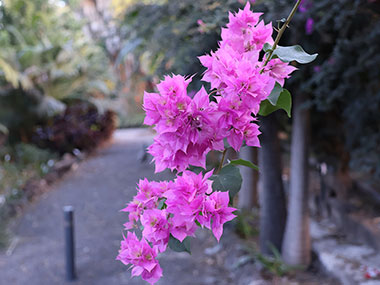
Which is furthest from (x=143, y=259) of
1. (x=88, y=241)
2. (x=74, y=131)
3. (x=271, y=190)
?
(x=74, y=131)

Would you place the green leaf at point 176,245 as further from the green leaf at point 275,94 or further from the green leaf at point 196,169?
the green leaf at point 275,94

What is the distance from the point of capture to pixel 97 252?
169 inches

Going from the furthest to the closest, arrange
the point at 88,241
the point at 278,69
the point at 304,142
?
the point at 88,241 → the point at 304,142 → the point at 278,69

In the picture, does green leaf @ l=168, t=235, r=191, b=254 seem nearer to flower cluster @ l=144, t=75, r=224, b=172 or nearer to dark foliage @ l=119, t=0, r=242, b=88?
flower cluster @ l=144, t=75, r=224, b=172

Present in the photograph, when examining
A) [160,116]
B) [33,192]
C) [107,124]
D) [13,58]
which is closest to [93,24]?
[107,124]

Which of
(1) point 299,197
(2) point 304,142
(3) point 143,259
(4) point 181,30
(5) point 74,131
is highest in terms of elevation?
(4) point 181,30

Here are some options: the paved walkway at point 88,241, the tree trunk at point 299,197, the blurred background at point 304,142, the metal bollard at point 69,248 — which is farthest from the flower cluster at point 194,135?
the metal bollard at point 69,248

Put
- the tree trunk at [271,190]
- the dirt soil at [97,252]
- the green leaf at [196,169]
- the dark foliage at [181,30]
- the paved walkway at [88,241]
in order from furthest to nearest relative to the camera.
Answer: the paved walkway at [88,241], the dirt soil at [97,252], the tree trunk at [271,190], the dark foliage at [181,30], the green leaf at [196,169]

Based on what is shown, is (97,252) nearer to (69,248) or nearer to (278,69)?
(69,248)

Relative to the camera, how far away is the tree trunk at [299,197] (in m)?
3.04

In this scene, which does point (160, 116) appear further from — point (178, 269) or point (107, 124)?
point (107, 124)

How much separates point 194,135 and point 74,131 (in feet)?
27.5

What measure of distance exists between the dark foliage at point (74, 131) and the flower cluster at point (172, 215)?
7.90m

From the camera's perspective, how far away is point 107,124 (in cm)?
1076
